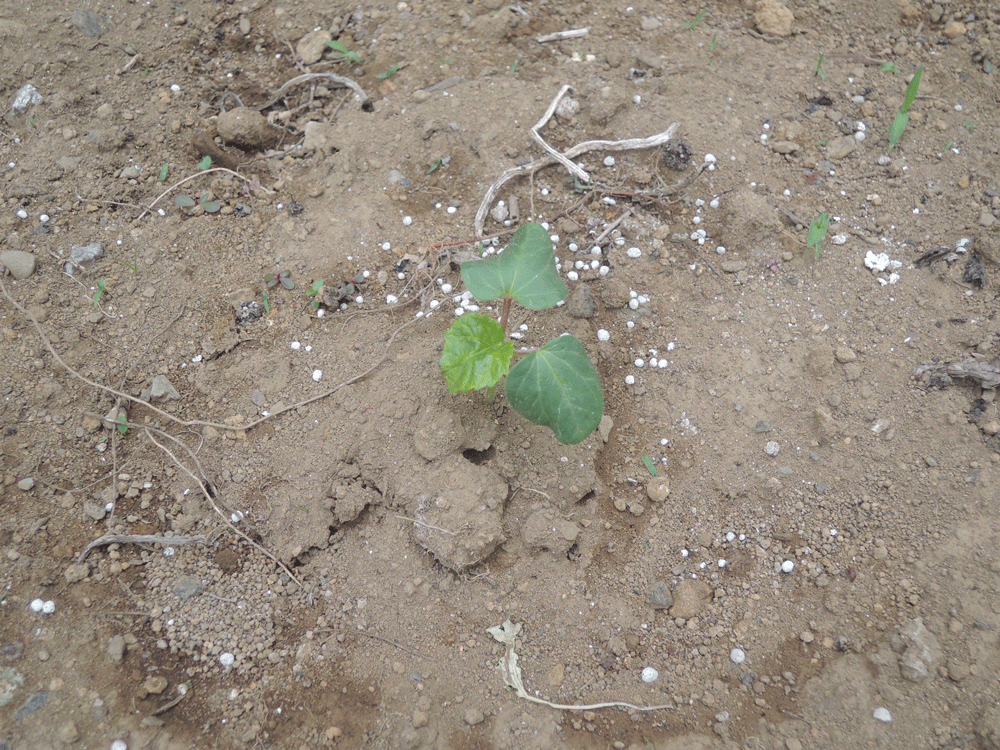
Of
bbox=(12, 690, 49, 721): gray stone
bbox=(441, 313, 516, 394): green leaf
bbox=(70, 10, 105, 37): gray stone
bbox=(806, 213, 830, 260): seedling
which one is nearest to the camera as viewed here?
bbox=(12, 690, 49, 721): gray stone

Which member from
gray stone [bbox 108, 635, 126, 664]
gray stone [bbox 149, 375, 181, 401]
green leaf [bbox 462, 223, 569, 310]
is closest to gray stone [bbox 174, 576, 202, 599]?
gray stone [bbox 108, 635, 126, 664]

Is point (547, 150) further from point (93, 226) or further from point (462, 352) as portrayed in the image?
point (93, 226)

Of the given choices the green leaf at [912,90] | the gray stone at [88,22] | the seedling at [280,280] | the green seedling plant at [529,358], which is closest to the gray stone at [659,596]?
the green seedling plant at [529,358]

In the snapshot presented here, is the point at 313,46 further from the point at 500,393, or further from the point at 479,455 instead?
the point at 479,455

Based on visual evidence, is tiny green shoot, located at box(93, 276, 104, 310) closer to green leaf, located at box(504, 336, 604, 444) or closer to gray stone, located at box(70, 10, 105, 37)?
gray stone, located at box(70, 10, 105, 37)

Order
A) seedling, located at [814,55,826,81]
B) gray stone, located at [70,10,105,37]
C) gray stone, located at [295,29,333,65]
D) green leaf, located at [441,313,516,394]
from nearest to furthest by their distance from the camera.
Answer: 1. green leaf, located at [441,313,516,394]
2. seedling, located at [814,55,826,81]
3. gray stone, located at [70,10,105,37]
4. gray stone, located at [295,29,333,65]

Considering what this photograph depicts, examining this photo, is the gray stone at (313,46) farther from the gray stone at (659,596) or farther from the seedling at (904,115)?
the gray stone at (659,596)

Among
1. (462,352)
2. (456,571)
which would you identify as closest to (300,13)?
(462,352)
